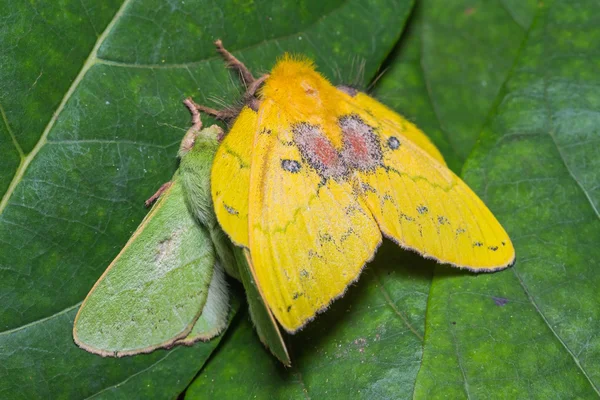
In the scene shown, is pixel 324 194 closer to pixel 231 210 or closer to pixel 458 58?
pixel 231 210

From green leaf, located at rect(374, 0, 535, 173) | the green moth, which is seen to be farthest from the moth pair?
green leaf, located at rect(374, 0, 535, 173)

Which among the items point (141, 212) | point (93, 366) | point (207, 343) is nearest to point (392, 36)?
point (141, 212)

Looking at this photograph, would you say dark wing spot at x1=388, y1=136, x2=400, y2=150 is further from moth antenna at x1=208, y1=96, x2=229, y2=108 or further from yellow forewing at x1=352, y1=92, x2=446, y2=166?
moth antenna at x1=208, y1=96, x2=229, y2=108

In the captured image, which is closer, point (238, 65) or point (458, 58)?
point (238, 65)

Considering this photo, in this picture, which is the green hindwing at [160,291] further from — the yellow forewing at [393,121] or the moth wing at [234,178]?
the yellow forewing at [393,121]

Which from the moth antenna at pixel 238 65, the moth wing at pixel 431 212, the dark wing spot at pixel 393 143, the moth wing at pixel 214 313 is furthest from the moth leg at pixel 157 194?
the dark wing spot at pixel 393 143

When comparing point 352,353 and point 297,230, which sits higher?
point 297,230

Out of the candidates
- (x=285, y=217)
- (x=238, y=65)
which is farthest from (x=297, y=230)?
(x=238, y=65)
